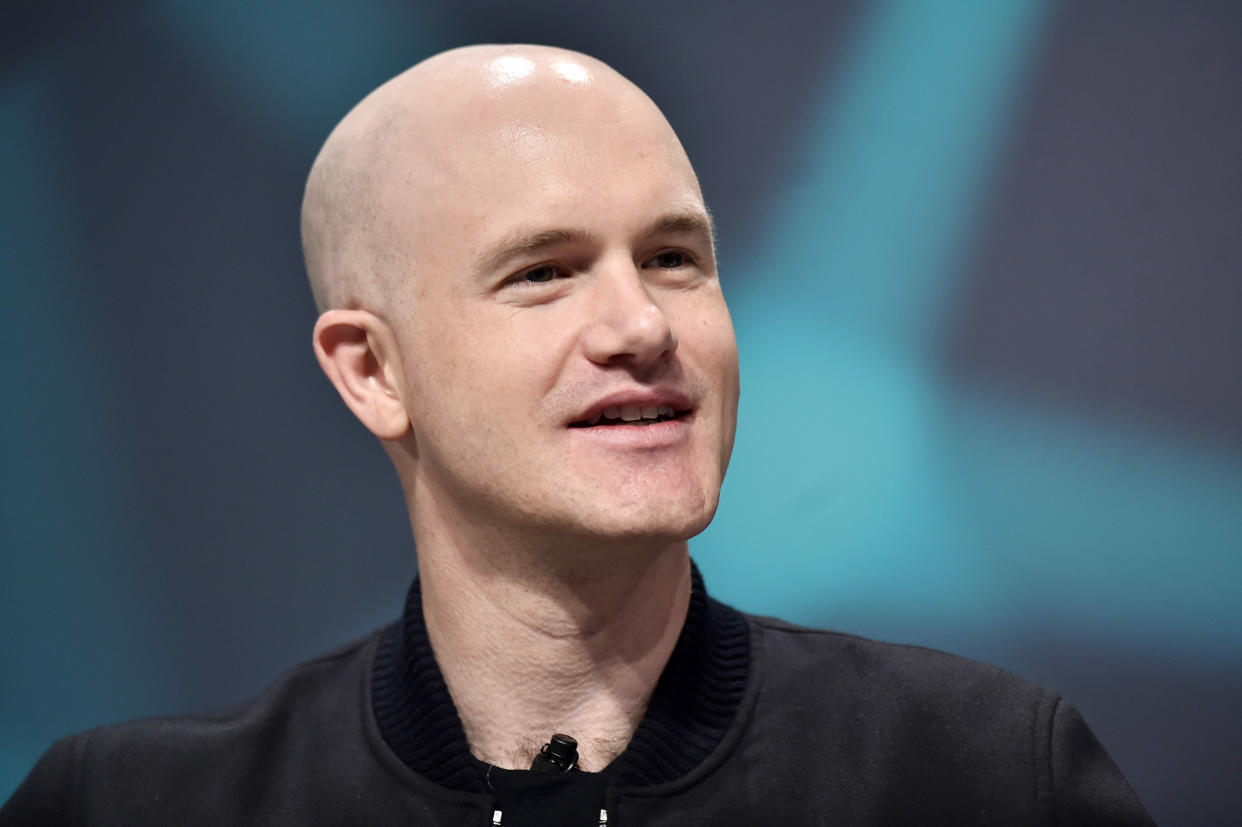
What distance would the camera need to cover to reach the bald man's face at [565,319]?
1554 millimetres

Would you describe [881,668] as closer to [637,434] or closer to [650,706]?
[650,706]

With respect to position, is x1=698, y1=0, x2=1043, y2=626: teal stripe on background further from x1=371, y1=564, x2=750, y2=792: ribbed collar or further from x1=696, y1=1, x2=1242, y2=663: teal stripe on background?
x1=371, y1=564, x2=750, y2=792: ribbed collar

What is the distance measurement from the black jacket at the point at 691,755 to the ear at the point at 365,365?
28 centimetres

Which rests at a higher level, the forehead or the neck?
the forehead

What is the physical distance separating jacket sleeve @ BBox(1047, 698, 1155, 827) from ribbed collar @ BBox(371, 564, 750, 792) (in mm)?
405

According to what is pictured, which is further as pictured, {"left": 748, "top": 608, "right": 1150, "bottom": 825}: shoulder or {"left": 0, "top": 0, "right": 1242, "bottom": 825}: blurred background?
{"left": 0, "top": 0, "right": 1242, "bottom": 825}: blurred background

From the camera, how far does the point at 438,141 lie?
1.68 meters

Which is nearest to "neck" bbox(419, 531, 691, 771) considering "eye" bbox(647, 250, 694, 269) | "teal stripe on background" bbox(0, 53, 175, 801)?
"eye" bbox(647, 250, 694, 269)

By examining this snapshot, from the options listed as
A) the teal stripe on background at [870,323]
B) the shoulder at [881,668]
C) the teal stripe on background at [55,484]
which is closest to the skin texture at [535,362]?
the shoulder at [881,668]

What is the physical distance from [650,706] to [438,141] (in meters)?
0.78

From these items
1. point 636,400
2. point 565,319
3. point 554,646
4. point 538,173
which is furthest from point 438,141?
point 554,646

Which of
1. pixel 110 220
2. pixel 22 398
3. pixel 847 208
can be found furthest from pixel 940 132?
pixel 22 398

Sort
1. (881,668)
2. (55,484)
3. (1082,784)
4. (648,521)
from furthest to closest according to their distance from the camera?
(55,484), (881,668), (1082,784), (648,521)

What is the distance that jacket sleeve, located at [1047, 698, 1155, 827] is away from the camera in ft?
5.34
